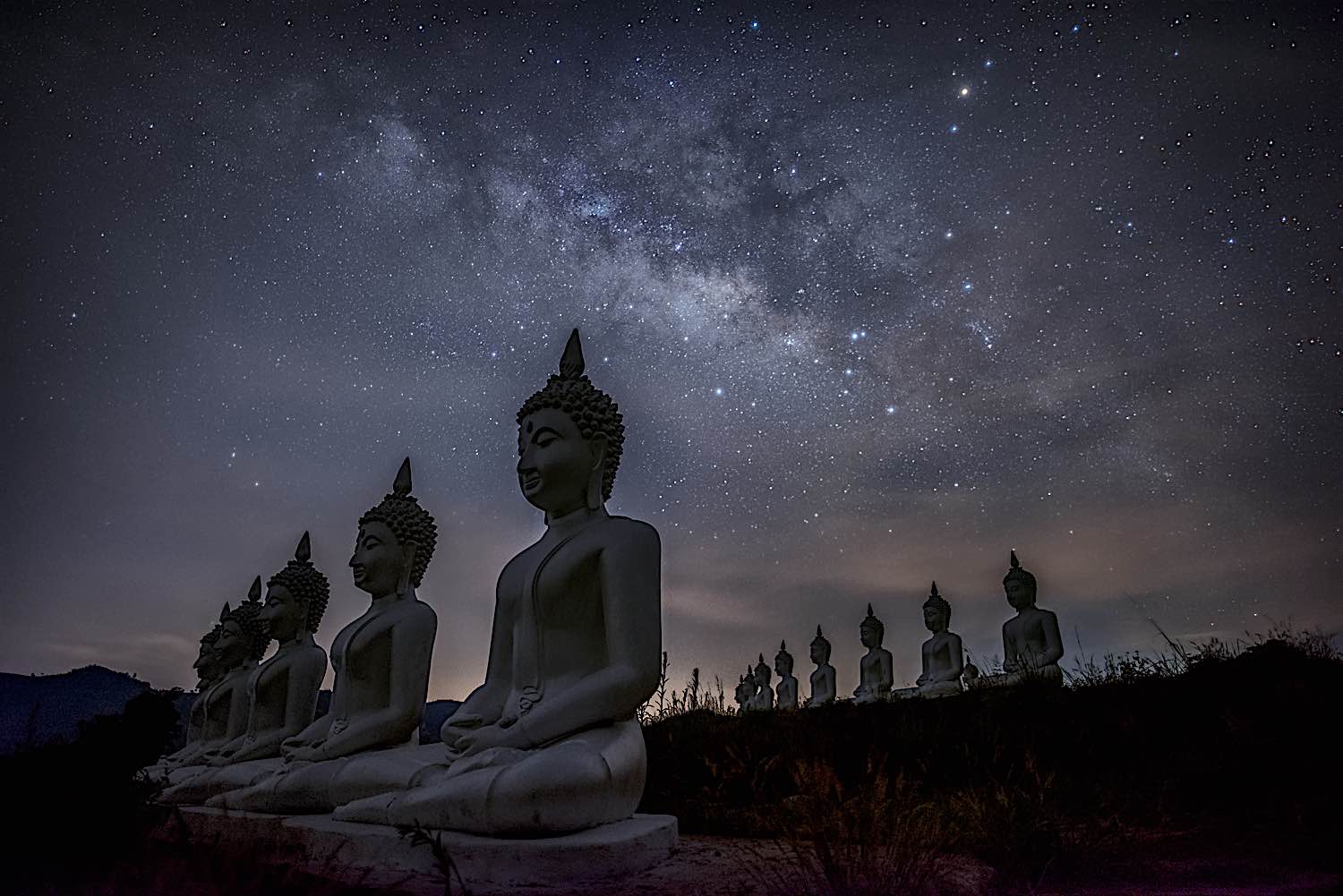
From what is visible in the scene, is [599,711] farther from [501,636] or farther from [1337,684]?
[1337,684]

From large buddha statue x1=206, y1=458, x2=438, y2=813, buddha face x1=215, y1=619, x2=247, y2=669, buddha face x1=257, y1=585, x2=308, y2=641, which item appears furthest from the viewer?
buddha face x1=215, y1=619, x2=247, y2=669

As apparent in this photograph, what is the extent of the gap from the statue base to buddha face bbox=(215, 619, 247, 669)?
18.3 ft

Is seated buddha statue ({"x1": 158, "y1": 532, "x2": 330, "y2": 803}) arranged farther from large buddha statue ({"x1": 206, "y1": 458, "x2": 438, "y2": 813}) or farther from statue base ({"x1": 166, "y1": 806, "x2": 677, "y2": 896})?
statue base ({"x1": 166, "y1": 806, "x2": 677, "y2": 896})

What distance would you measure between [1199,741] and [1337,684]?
5.39 feet

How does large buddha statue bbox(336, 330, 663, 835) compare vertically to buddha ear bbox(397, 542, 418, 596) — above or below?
below

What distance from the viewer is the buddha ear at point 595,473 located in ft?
16.5

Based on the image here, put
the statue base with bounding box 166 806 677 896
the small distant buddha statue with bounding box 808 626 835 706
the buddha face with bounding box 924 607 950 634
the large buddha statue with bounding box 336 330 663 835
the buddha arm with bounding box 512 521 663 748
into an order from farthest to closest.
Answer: the small distant buddha statue with bounding box 808 626 835 706
the buddha face with bounding box 924 607 950 634
the buddha arm with bounding box 512 521 663 748
the large buddha statue with bounding box 336 330 663 835
the statue base with bounding box 166 806 677 896

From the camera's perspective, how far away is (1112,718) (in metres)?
8.38

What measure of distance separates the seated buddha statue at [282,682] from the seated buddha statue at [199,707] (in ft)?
1.67

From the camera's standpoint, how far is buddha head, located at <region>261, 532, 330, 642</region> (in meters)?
7.82

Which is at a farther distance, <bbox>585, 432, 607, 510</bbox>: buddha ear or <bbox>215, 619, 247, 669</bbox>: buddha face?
<bbox>215, 619, 247, 669</bbox>: buddha face

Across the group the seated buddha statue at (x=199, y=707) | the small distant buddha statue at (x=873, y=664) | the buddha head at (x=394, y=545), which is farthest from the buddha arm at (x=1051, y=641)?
the seated buddha statue at (x=199, y=707)

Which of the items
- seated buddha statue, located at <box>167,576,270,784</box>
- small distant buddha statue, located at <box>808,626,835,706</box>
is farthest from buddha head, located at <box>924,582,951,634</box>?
seated buddha statue, located at <box>167,576,270,784</box>

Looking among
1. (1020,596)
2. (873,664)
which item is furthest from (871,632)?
(1020,596)
